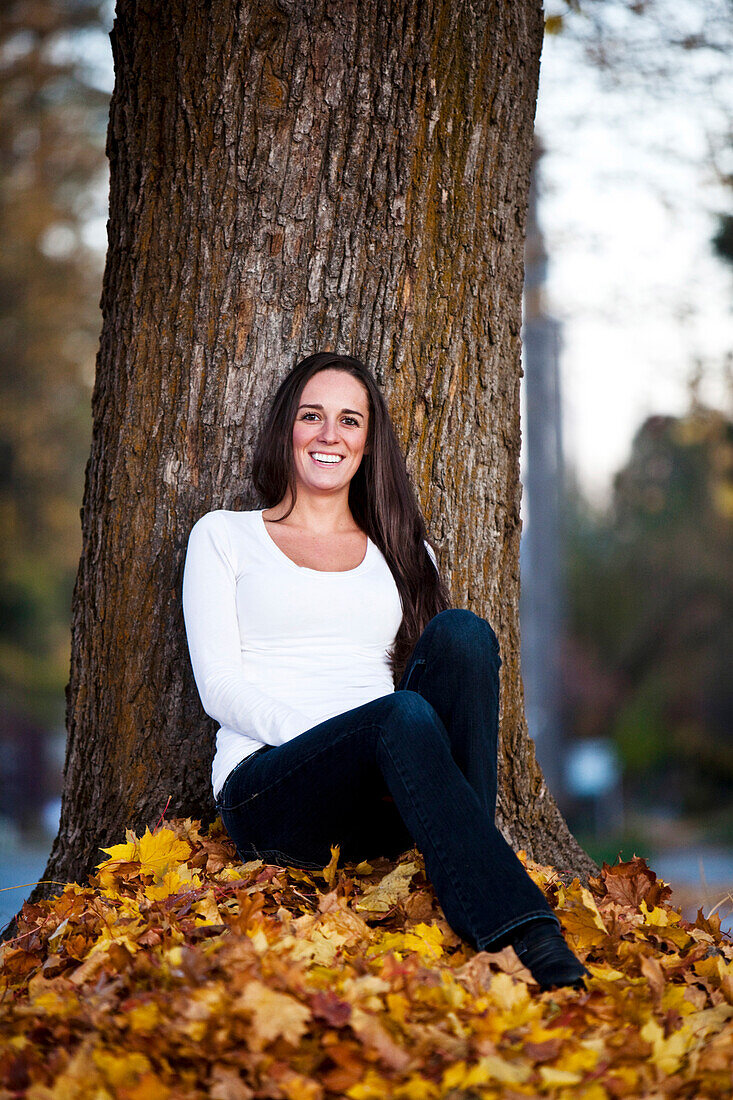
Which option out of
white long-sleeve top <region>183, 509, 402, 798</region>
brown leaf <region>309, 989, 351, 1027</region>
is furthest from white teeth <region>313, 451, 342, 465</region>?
brown leaf <region>309, 989, 351, 1027</region>

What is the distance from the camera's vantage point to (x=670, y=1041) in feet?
5.60

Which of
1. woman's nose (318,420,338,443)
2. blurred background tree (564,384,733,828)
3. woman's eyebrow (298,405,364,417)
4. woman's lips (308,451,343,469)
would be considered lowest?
blurred background tree (564,384,733,828)

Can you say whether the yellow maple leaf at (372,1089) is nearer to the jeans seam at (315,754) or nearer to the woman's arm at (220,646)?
the jeans seam at (315,754)

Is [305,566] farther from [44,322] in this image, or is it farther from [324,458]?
[44,322]

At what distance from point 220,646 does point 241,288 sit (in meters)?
1.14

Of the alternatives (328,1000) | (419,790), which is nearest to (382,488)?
(419,790)

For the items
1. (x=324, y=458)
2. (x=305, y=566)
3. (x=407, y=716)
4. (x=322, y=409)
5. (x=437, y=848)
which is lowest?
(x=437, y=848)

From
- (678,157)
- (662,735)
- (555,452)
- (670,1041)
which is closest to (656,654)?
(662,735)

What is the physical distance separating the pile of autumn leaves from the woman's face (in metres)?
1.15

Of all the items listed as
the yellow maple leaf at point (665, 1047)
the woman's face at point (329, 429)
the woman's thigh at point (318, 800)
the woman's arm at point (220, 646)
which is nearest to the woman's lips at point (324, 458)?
the woman's face at point (329, 429)

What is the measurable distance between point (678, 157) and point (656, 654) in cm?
900

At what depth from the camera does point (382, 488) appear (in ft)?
9.99

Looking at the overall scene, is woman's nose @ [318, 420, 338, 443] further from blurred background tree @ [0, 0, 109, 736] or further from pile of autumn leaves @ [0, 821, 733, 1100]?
blurred background tree @ [0, 0, 109, 736]

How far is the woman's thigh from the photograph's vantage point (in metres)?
2.23
